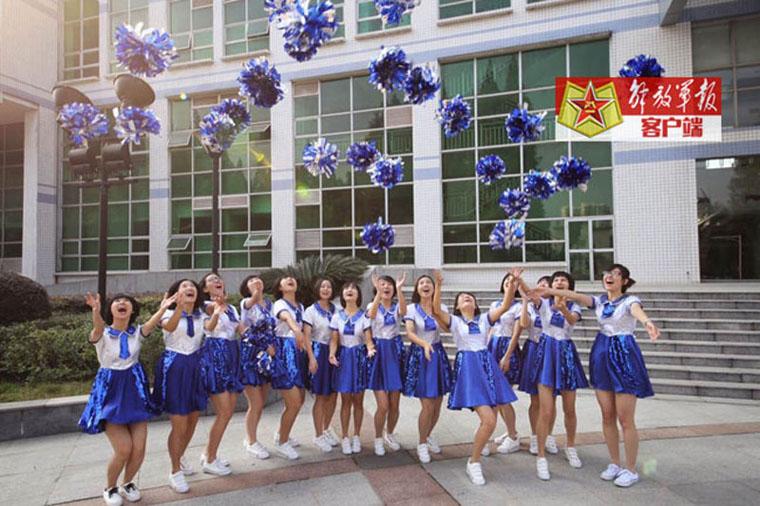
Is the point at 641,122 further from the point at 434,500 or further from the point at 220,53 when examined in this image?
the point at 220,53

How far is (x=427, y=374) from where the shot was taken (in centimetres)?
495

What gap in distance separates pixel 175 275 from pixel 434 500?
53.0 feet

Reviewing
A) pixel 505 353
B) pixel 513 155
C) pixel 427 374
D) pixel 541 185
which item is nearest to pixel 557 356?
pixel 505 353

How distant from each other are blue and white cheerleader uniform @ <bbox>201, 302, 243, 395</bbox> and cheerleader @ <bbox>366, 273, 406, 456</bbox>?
4.51ft

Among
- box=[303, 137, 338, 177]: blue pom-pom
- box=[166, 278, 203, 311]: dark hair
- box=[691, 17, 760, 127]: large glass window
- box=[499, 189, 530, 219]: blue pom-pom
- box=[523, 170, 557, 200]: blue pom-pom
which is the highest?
box=[691, 17, 760, 127]: large glass window

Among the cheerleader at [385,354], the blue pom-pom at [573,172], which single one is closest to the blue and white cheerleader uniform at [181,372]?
the cheerleader at [385,354]

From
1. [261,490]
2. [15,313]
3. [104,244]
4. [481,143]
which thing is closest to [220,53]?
[481,143]

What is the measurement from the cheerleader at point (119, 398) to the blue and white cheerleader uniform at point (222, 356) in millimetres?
559

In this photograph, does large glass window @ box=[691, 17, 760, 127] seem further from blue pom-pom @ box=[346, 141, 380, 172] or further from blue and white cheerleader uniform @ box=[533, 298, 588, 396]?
blue pom-pom @ box=[346, 141, 380, 172]

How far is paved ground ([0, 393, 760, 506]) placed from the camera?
163 inches

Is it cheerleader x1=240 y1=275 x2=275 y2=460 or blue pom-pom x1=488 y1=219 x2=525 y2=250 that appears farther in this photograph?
blue pom-pom x1=488 y1=219 x2=525 y2=250

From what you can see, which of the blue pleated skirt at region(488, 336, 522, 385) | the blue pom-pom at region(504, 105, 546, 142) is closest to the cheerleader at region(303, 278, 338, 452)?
the blue pleated skirt at region(488, 336, 522, 385)

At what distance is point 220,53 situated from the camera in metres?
18.7

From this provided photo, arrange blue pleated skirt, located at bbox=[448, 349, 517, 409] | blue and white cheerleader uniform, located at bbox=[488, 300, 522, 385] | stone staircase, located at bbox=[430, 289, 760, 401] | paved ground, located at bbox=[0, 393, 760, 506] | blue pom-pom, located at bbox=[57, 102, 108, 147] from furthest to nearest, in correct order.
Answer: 1. stone staircase, located at bbox=[430, 289, 760, 401]
2. blue pom-pom, located at bbox=[57, 102, 108, 147]
3. blue and white cheerleader uniform, located at bbox=[488, 300, 522, 385]
4. blue pleated skirt, located at bbox=[448, 349, 517, 409]
5. paved ground, located at bbox=[0, 393, 760, 506]
